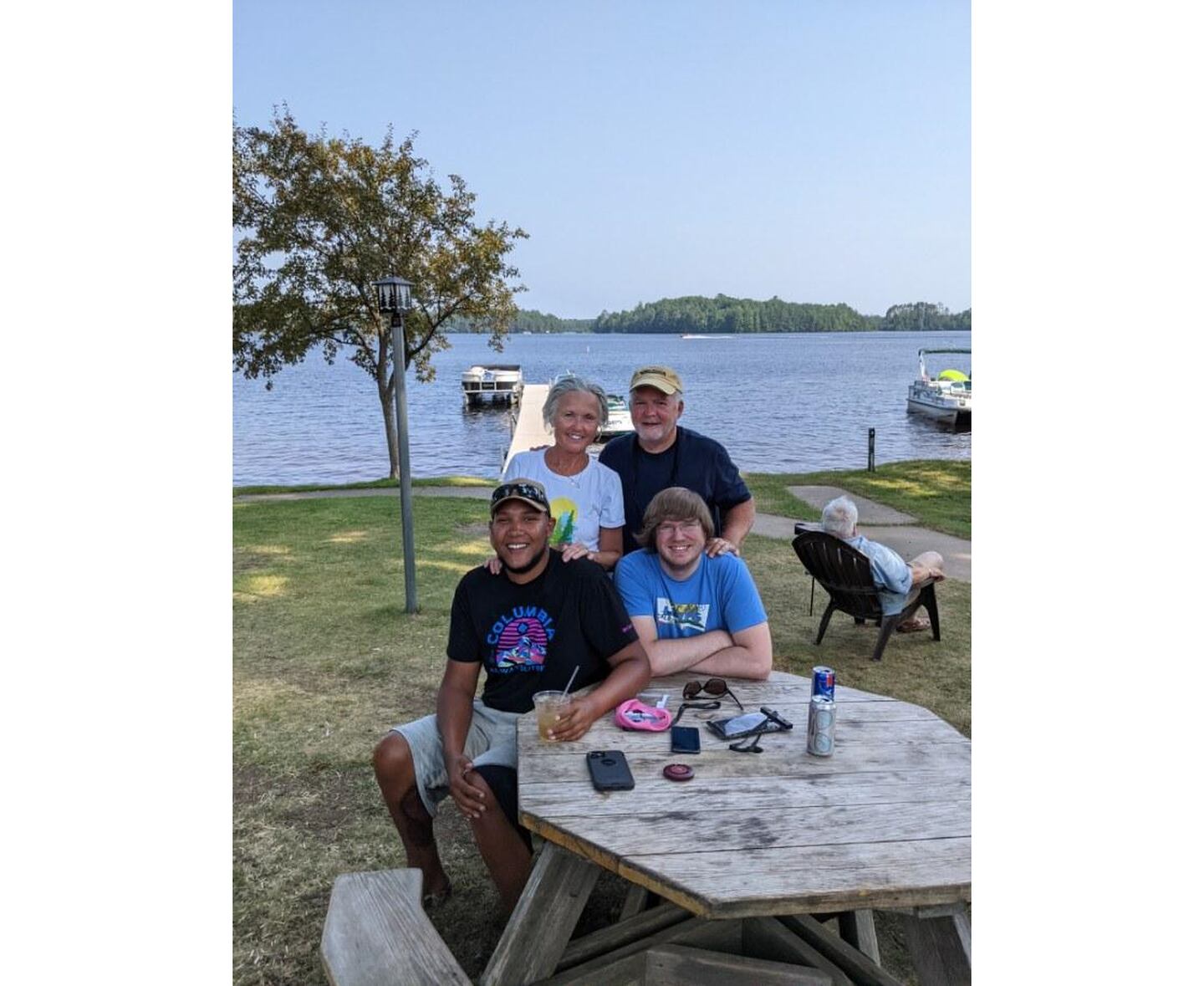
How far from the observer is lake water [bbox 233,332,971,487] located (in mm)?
25500

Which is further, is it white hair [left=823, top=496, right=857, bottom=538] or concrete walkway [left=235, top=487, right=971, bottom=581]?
concrete walkway [left=235, top=487, right=971, bottom=581]

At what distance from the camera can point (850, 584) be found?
17.3ft

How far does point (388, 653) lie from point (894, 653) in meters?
3.13

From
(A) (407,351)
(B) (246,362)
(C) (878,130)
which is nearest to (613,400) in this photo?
(A) (407,351)

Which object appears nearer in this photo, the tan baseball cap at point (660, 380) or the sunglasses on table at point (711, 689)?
the sunglasses on table at point (711, 689)

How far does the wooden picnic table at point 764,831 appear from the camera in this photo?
63.2 inches

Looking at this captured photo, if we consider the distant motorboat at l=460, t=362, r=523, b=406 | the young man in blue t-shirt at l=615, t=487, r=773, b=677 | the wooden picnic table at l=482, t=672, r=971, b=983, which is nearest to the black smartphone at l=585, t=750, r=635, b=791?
the wooden picnic table at l=482, t=672, r=971, b=983

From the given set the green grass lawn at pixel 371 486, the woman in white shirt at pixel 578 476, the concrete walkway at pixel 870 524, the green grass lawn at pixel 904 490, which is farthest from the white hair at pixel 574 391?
the green grass lawn at pixel 371 486

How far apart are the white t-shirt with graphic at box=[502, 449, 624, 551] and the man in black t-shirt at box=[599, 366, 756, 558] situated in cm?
11

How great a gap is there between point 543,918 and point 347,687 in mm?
3090

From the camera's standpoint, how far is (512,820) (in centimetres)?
242

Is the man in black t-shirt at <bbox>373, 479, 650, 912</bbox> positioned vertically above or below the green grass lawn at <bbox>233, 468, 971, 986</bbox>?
above

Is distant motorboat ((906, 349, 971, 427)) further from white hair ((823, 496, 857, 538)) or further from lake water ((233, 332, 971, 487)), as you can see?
white hair ((823, 496, 857, 538))

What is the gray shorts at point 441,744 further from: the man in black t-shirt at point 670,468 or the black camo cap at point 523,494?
the man in black t-shirt at point 670,468
